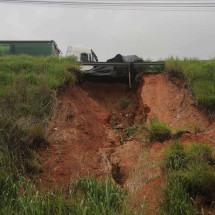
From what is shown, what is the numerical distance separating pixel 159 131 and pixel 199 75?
9.21ft

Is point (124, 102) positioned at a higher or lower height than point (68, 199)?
higher

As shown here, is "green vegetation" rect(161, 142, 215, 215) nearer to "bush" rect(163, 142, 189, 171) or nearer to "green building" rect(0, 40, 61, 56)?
"bush" rect(163, 142, 189, 171)

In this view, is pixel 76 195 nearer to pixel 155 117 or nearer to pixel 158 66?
pixel 155 117

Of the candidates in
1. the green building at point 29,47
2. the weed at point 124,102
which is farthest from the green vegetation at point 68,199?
the green building at point 29,47

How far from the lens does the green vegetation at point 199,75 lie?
37.5 feet

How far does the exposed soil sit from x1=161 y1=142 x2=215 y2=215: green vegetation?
30 cm

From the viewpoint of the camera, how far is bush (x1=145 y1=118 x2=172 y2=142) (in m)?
10.4

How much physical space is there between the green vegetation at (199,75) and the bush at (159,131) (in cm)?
137

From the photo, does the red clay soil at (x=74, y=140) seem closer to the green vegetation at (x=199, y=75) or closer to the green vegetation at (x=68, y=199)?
the green vegetation at (x=68, y=199)

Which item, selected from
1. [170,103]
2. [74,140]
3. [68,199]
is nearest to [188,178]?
[68,199]

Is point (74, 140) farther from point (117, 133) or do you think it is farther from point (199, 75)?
point (199, 75)

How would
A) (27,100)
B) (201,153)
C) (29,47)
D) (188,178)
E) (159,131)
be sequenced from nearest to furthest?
(188,178) < (201,153) < (159,131) < (27,100) < (29,47)

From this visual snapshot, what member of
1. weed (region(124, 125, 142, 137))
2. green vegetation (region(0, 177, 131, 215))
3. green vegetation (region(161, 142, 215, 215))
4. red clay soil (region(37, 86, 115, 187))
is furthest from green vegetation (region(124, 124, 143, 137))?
green vegetation (region(0, 177, 131, 215))

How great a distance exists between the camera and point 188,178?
8328 millimetres
